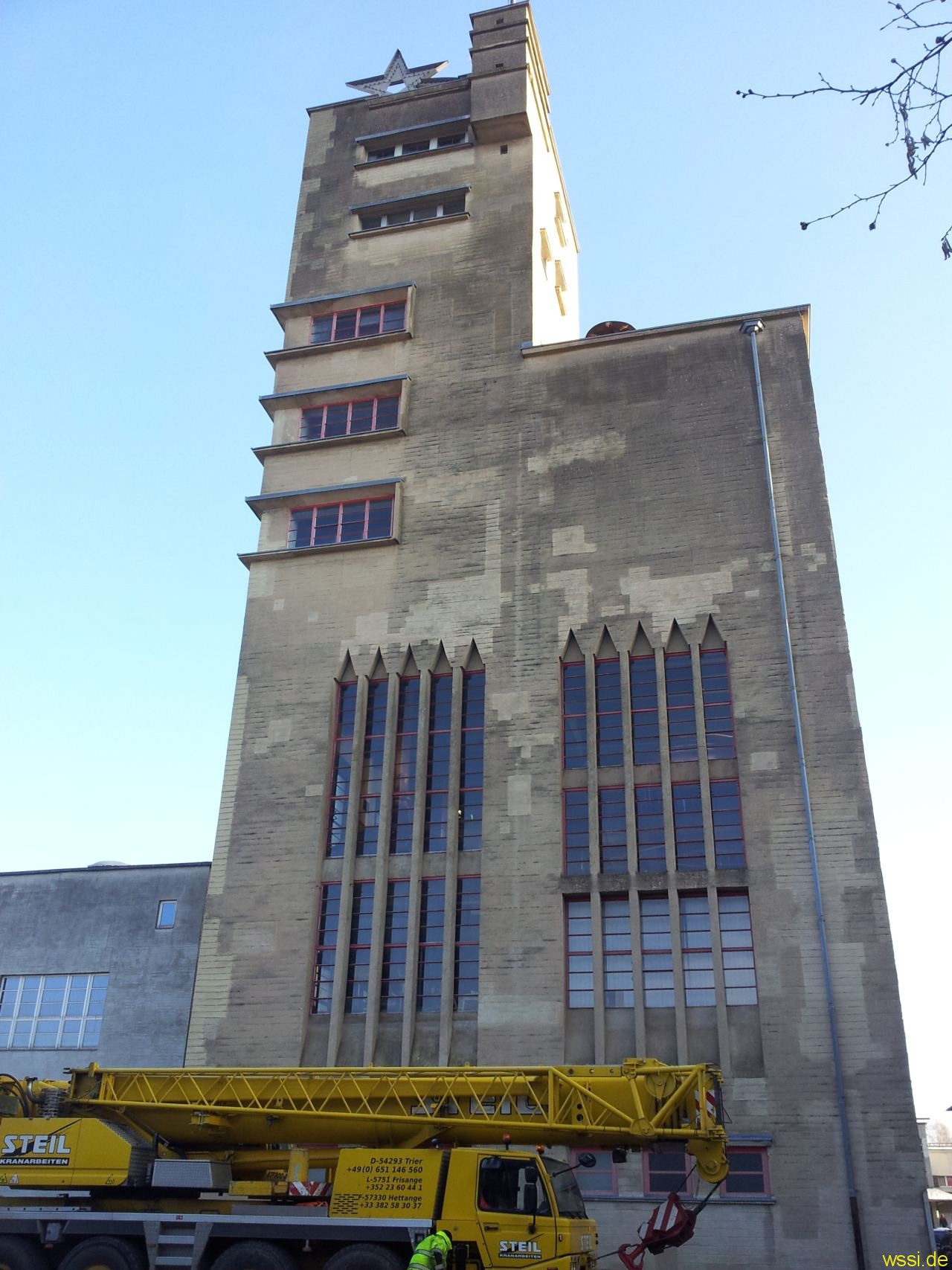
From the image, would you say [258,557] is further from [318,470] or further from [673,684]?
[673,684]

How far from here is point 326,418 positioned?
110 ft

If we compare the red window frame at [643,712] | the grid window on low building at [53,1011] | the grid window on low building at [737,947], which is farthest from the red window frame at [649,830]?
the grid window on low building at [53,1011]

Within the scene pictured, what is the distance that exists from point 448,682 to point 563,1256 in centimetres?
1569

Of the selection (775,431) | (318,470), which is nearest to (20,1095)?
(318,470)

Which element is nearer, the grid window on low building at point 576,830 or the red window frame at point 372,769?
the grid window on low building at point 576,830

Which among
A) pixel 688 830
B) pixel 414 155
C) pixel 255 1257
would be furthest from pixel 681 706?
pixel 414 155

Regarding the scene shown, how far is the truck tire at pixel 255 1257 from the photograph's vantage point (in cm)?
1498

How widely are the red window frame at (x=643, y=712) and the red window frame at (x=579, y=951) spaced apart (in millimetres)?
3685

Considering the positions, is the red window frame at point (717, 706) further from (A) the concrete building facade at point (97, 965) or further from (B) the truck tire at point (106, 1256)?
(B) the truck tire at point (106, 1256)

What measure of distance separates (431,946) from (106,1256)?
10868mm

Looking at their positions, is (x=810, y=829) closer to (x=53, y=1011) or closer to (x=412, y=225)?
(x=53, y=1011)

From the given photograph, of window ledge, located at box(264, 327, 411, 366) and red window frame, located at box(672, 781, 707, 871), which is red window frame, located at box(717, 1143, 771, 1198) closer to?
red window frame, located at box(672, 781, 707, 871)

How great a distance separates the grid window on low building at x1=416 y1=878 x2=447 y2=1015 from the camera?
25125mm

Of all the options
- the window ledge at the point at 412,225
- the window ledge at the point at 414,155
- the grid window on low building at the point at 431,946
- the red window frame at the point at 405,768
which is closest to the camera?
the grid window on low building at the point at 431,946
